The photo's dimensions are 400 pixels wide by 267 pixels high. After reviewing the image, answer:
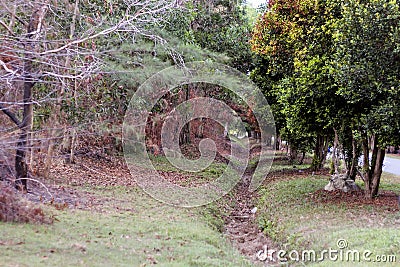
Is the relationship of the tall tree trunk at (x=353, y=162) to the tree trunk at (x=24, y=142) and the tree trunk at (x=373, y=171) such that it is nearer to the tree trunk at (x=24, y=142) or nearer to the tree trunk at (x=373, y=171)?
the tree trunk at (x=373, y=171)

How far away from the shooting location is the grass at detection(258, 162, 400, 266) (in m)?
8.88

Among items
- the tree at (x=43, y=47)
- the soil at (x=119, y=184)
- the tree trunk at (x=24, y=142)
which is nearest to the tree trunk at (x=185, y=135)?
the soil at (x=119, y=184)

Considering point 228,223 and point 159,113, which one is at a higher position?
point 159,113

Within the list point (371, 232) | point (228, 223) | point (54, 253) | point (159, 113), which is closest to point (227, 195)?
point (228, 223)

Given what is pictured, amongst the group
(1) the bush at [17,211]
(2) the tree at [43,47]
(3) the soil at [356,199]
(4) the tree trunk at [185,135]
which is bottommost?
Result: (3) the soil at [356,199]

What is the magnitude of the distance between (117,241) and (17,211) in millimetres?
2056

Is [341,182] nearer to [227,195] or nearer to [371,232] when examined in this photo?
[227,195]

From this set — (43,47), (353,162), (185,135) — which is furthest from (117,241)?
(185,135)

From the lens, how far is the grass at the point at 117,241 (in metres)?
7.50

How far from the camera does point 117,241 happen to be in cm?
898

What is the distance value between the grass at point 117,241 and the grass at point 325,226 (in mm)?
1480

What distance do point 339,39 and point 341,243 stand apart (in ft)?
18.9

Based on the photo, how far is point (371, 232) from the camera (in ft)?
32.0

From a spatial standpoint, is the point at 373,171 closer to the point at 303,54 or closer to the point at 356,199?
the point at 356,199
